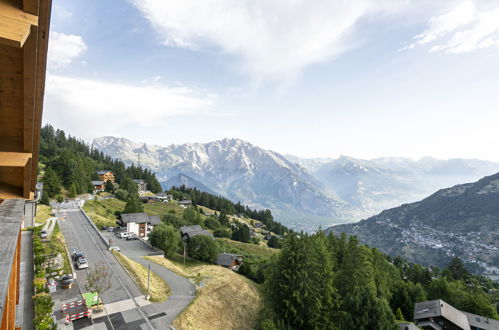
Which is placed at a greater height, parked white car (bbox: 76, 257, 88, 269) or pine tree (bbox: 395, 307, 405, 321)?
parked white car (bbox: 76, 257, 88, 269)

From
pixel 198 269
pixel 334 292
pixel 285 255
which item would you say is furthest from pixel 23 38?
pixel 198 269

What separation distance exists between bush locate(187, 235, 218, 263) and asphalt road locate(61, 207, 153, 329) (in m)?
19.0

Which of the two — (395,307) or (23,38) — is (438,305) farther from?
(23,38)

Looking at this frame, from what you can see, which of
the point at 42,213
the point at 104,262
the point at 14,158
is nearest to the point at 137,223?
the point at 42,213

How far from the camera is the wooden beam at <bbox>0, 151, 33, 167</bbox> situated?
24.1 ft

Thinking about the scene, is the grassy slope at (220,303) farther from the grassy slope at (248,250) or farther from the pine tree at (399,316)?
the grassy slope at (248,250)

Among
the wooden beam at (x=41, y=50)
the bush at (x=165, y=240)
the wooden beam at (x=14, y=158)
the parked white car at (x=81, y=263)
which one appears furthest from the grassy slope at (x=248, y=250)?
the wooden beam at (x=41, y=50)

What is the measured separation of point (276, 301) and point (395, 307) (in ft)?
114

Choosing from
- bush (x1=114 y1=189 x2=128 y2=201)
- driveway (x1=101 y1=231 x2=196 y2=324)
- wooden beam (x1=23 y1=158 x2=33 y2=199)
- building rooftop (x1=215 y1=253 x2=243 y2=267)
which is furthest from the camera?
bush (x1=114 y1=189 x2=128 y2=201)

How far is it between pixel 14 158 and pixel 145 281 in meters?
36.2

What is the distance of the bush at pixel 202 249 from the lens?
61531mm

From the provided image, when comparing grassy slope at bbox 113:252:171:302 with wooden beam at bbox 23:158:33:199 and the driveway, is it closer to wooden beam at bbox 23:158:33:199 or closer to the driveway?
the driveway

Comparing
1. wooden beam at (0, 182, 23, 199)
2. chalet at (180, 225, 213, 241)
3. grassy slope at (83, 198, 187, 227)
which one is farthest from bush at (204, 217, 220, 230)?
wooden beam at (0, 182, 23, 199)

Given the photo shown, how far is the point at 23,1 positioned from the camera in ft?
12.0
